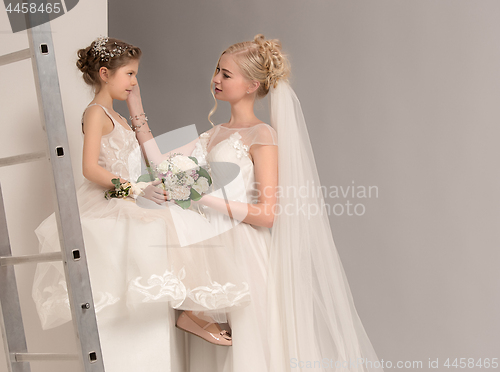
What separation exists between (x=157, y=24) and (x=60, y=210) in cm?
242

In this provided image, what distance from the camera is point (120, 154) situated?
2.08 m

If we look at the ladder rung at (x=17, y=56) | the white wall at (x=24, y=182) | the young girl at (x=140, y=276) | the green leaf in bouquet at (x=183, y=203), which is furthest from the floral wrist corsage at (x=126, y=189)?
the ladder rung at (x=17, y=56)

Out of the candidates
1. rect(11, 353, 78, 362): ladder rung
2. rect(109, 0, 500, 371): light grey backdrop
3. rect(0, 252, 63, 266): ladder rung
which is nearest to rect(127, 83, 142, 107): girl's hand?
rect(109, 0, 500, 371): light grey backdrop

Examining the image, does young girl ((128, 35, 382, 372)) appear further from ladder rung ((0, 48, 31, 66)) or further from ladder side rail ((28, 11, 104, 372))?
ladder rung ((0, 48, 31, 66))

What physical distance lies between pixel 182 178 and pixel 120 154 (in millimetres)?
389

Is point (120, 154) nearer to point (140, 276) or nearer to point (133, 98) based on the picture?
point (133, 98)

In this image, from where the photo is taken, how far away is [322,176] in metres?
2.97

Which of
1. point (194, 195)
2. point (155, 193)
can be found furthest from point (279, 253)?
point (155, 193)

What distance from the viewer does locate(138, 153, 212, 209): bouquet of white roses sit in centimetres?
184

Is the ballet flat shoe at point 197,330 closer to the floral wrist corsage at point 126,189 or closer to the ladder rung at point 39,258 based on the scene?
the floral wrist corsage at point 126,189

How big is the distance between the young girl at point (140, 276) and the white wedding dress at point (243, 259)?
0.24 feet

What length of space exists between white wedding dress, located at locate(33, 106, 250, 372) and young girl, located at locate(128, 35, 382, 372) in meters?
0.17

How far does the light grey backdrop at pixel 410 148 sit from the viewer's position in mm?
2658

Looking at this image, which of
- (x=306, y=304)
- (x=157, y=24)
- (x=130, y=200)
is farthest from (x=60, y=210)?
(x=157, y=24)
